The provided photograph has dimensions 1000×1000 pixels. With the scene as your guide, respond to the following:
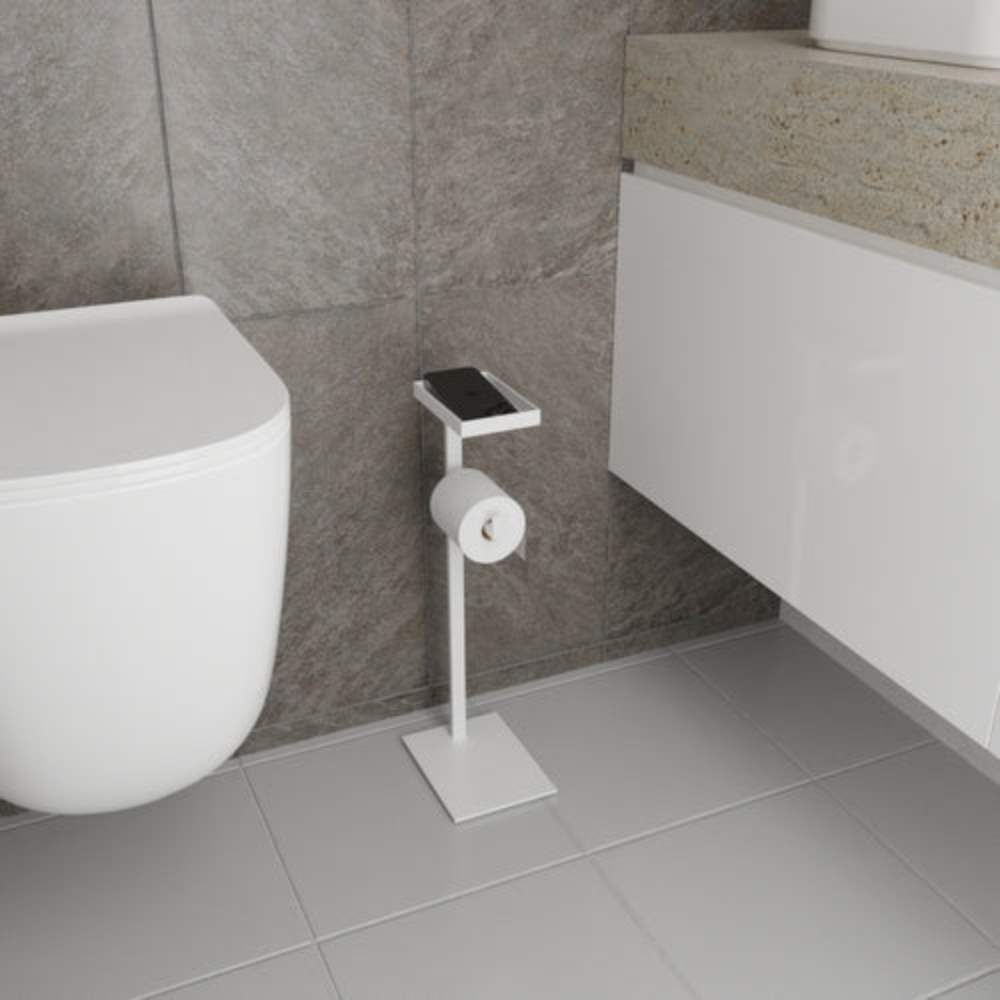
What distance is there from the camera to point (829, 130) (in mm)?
1088

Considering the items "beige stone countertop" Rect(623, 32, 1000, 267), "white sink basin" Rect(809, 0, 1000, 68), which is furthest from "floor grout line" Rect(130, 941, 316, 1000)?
"white sink basin" Rect(809, 0, 1000, 68)

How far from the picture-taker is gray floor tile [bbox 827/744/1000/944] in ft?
4.25

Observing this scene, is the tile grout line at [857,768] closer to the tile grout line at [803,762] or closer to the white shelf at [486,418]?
the tile grout line at [803,762]

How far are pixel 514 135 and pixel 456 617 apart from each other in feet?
1.83

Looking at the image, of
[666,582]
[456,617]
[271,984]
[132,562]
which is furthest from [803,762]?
[132,562]

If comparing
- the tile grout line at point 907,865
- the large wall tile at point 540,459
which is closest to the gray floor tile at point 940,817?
the tile grout line at point 907,865

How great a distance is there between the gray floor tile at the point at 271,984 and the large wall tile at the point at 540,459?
0.47m

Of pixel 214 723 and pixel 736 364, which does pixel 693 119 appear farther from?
pixel 214 723

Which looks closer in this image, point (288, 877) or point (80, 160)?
point (80, 160)

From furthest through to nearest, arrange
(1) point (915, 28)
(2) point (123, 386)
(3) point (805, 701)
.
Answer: (3) point (805, 701), (1) point (915, 28), (2) point (123, 386)

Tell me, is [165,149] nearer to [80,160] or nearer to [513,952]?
[80,160]

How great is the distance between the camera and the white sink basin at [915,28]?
102 centimetres

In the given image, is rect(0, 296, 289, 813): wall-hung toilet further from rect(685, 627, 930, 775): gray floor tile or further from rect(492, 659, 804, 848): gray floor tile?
rect(685, 627, 930, 775): gray floor tile

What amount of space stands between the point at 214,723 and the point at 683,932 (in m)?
0.55
